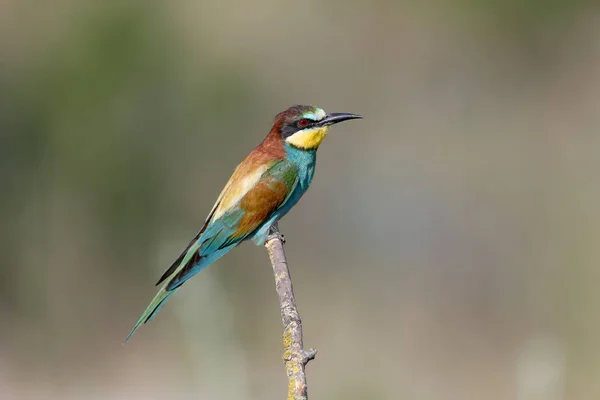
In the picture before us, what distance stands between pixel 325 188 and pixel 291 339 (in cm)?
380

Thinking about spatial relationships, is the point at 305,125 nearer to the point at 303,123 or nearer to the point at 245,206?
the point at 303,123

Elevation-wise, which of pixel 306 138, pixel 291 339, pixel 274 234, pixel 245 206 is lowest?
pixel 291 339

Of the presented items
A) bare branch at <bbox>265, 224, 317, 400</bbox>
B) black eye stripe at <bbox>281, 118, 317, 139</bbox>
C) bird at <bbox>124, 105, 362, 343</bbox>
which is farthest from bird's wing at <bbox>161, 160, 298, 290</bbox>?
bare branch at <bbox>265, 224, 317, 400</bbox>

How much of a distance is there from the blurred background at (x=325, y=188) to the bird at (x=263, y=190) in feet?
2.78

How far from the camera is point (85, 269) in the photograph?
5047 millimetres

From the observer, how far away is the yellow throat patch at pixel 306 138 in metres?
2.86

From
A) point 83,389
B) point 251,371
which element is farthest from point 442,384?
point 83,389

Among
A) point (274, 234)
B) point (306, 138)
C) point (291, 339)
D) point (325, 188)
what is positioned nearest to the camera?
point (291, 339)

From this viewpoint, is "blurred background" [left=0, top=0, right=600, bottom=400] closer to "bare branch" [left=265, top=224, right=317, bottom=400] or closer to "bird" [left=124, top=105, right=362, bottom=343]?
"bird" [left=124, top=105, right=362, bottom=343]

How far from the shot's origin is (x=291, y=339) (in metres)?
1.79

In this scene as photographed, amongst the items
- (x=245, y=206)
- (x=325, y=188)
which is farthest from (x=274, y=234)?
(x=325, y=188)

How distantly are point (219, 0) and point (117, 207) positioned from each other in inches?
97.5

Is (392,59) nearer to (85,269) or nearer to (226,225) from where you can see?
(85,269)

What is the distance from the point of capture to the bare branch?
1562 millimetres
